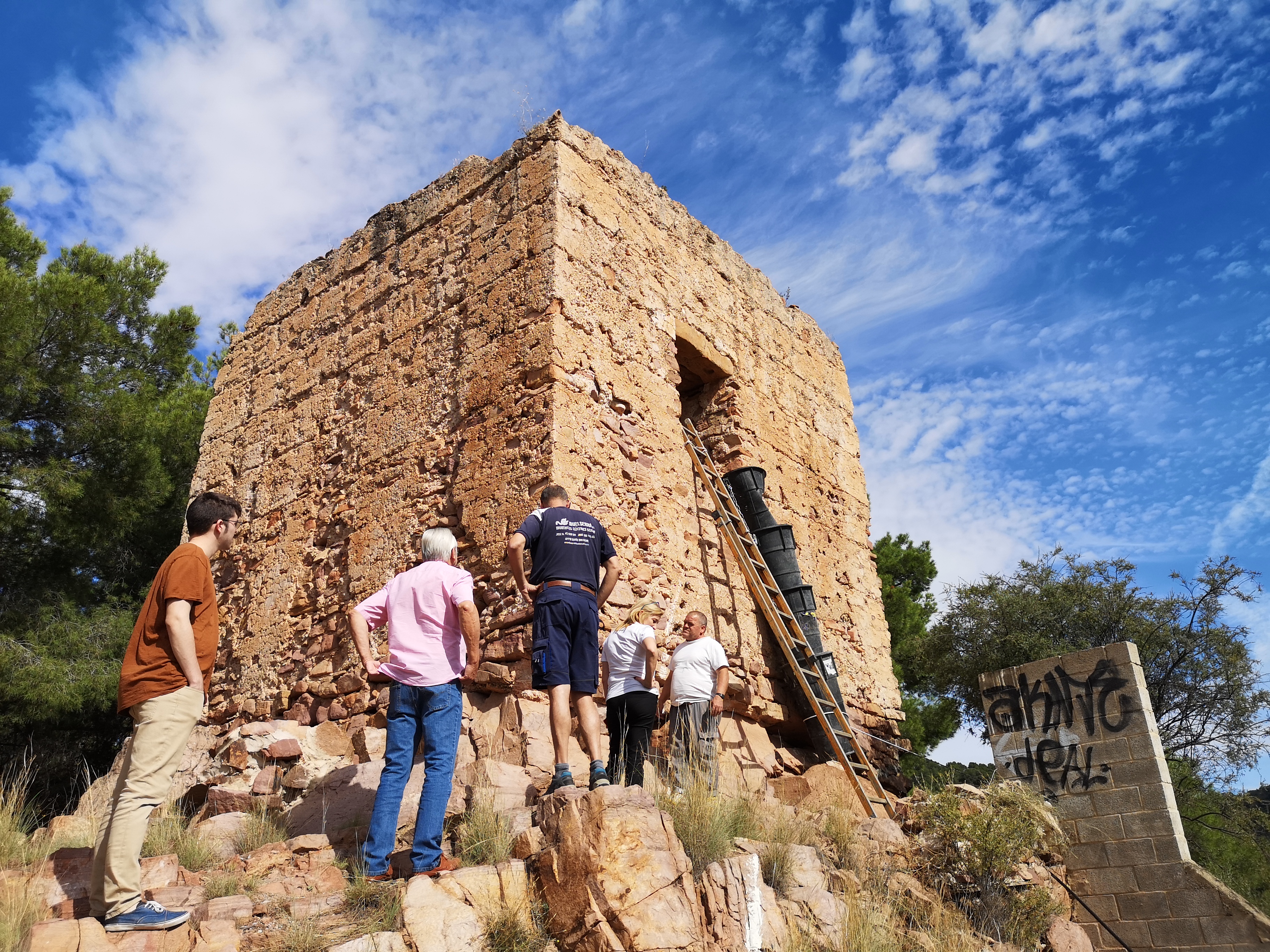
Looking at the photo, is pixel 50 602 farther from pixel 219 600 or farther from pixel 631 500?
pixel 631 500

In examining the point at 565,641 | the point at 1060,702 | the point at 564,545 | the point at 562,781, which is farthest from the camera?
the point at 1060,702

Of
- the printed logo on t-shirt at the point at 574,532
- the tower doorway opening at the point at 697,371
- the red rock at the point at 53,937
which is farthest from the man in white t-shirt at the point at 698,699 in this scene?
the red rock at the point at 53,937

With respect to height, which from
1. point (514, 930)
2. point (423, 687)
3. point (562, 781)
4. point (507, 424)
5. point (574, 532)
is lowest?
point (514, 930)

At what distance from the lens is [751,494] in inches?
304

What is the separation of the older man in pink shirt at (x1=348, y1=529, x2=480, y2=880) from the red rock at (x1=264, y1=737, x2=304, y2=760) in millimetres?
1780

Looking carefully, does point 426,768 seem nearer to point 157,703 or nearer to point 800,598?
point 157,703

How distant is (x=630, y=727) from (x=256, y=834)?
6.40 feet

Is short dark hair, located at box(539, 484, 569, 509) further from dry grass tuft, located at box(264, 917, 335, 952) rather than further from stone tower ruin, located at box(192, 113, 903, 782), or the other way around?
dry grass tuft, located at box(264, 917, 335, 952)

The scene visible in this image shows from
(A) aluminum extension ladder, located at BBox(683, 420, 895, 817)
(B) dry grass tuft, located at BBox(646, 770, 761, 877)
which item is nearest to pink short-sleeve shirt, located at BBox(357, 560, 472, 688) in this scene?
(B) dry grass tuft, located at BBox(646, 770, 761, 877)

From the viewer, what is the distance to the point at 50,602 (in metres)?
10.9

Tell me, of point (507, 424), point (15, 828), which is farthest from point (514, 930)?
point (507, 424)

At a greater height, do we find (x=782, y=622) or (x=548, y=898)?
(x=782, y=622)

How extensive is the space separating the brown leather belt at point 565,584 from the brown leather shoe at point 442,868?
1.30 metres

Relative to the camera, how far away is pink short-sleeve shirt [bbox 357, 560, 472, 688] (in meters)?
4.23
